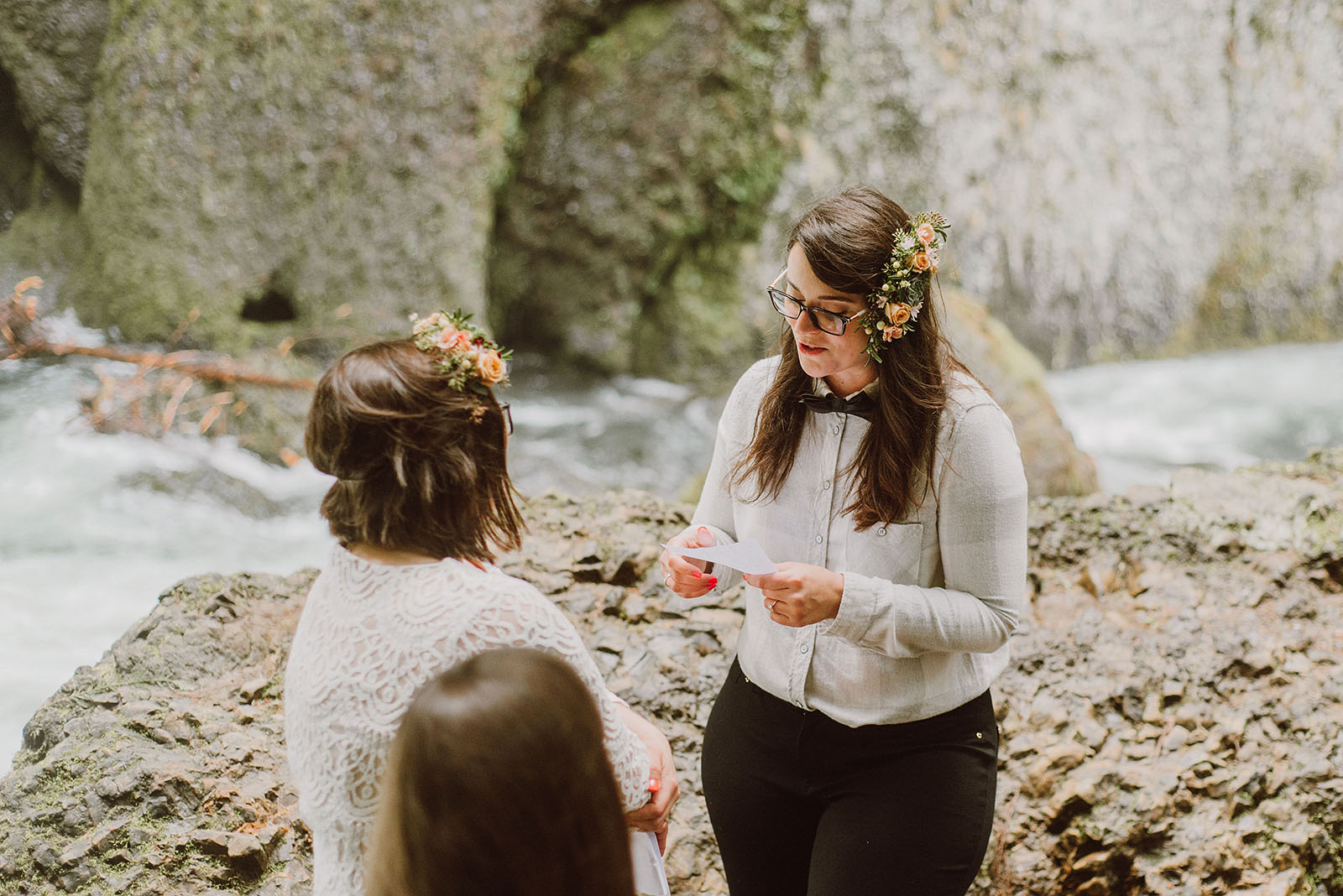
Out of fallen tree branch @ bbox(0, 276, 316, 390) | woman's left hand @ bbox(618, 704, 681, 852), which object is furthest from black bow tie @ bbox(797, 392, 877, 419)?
fallen tree branch @ bbox(0, 276, 316, 390)

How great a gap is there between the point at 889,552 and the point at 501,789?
1009 mm

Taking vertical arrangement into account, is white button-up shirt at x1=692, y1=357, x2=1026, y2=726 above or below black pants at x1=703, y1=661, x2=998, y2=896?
above

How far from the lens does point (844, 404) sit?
6.35ft

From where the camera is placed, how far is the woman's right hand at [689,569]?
1968 millimetres

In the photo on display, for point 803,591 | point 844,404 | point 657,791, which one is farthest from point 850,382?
point 657,791

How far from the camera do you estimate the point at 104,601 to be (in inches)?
170

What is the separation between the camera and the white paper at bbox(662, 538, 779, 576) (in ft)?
5.64

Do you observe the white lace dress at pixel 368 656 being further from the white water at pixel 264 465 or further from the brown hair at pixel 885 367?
the white water at pixel 264 465

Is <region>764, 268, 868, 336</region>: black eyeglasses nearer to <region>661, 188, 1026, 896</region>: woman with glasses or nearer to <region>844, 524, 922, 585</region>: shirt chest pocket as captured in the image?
<region>661, 188, 1026, 896</region>: woman with glasses

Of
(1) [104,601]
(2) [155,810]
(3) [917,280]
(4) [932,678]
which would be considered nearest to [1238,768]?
(4) [932,678]

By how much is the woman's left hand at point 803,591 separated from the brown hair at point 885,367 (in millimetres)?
168

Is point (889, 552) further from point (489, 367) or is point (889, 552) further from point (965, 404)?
point (489, 367)

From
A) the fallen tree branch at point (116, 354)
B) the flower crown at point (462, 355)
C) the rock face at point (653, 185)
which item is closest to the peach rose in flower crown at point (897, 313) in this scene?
the flower crown at point (462, 355)

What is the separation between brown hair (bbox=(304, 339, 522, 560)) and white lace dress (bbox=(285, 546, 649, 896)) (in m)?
0.06
